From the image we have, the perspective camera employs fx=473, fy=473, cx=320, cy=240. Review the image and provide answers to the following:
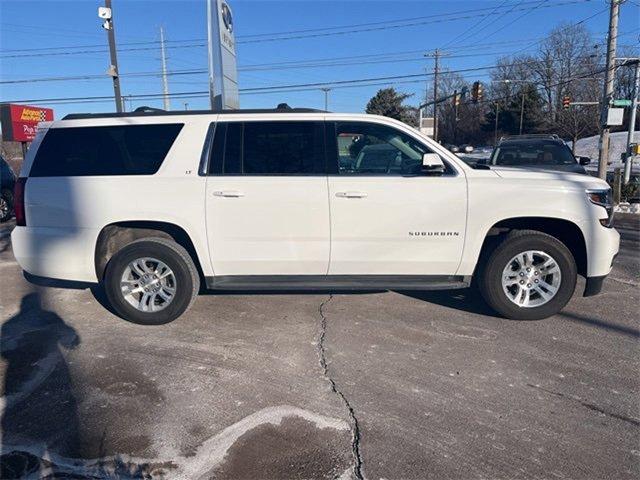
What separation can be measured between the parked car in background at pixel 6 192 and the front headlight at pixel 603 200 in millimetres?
12453

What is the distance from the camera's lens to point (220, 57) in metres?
8.48

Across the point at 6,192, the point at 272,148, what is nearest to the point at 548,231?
the point at 272,148

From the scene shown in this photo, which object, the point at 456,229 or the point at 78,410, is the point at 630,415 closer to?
the point at 456,229

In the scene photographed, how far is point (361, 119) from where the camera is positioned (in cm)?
452

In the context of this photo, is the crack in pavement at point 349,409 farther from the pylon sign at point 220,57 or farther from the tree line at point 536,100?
the tree line at point 536,100

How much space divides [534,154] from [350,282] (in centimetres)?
782

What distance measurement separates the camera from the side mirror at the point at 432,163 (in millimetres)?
4219

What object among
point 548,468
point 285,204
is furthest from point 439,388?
point 285,204

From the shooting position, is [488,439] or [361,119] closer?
[488,439]

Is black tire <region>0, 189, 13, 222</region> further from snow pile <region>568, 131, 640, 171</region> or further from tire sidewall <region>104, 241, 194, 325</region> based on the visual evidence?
snow pile <region>568, 131, 640, 171</region>

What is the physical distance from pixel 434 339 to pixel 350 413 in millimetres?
1419

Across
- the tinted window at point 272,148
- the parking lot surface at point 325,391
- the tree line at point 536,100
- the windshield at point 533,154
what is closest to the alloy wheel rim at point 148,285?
the parking lot surface at point 325,391

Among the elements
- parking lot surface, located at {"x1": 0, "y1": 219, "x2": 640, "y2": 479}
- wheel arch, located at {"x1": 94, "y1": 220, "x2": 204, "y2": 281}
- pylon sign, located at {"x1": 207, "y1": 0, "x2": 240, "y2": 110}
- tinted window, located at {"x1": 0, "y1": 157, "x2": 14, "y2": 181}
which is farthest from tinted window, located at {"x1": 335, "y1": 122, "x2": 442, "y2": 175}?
tinted window, located at {"x1": 0, "y1": 157, "x2": 14, "y2": 181}

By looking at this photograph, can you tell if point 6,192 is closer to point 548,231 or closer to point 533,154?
point 548,231
